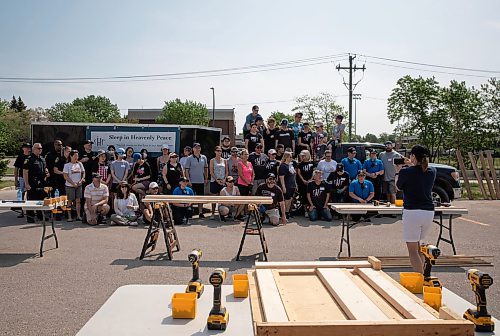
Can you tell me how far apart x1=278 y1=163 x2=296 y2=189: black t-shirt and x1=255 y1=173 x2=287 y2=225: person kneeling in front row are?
33.4 inches

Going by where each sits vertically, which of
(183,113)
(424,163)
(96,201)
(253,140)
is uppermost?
(183,113)

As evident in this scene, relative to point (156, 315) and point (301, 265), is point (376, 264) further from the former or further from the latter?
point (156, 315)

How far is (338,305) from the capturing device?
2.49 meters

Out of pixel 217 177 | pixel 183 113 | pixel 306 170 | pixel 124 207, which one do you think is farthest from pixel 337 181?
pixel 183 113

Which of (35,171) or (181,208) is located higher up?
(35,171)

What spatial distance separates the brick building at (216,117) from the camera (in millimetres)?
72431

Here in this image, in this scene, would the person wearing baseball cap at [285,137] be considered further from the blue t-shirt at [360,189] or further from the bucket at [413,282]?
the bucket at [413,282]

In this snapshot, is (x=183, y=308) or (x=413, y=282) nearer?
(x=183, y=308)

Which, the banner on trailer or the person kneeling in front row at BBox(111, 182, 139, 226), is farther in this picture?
the banner on trailer

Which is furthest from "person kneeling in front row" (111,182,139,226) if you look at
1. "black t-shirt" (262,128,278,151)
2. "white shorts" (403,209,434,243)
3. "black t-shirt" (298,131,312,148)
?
"white shorts" (403,209,434,243)

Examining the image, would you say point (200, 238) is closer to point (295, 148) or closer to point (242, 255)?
point (242, 255)

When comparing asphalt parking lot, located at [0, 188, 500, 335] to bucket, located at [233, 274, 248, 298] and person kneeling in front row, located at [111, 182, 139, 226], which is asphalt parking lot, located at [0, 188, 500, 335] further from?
bucket, located at [233, 274, 248, 298]

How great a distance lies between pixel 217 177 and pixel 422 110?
2624 centimetres

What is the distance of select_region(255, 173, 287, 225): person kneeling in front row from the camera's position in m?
11.8
